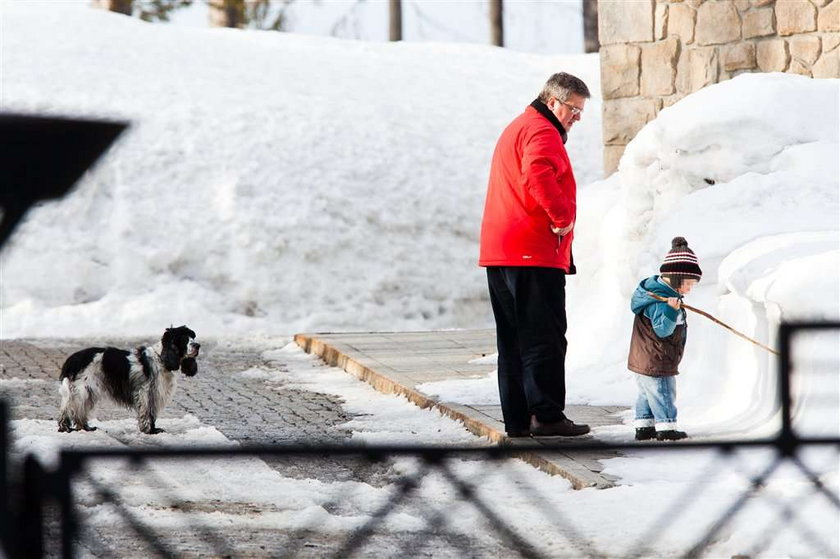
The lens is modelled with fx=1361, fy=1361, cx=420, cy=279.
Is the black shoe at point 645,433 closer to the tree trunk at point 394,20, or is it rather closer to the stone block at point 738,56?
the stone block at point 738,56

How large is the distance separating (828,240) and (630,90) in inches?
213

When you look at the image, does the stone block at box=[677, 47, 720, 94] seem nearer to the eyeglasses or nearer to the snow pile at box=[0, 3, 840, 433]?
the snow pile at box=[0, 3, 840, 433]

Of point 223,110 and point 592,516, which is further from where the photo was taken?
point 223,110

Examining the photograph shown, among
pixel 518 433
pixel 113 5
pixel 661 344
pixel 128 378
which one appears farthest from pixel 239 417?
pixel 113 5

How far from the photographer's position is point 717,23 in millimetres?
11695

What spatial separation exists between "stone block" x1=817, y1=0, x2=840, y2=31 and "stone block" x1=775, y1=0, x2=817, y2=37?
0.06 m

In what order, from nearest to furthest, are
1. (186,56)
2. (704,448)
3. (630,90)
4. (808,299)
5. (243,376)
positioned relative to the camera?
(704,448), (808,299), (243,376), (630,90), (186,56)

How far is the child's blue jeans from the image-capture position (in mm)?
6648

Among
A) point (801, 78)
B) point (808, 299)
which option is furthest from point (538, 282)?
point (801, 78)

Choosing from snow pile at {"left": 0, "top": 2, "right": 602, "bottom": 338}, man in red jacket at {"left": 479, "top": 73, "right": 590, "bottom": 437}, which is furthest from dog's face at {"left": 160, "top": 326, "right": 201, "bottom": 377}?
snow pile at {"left": 0, "top": 2, "right": 602, "bottom": 338}

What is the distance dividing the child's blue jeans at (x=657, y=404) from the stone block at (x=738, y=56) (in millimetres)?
5497

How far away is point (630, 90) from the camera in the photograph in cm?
1232

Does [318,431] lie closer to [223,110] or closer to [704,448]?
[704,448]

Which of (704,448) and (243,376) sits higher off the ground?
(704,448)
